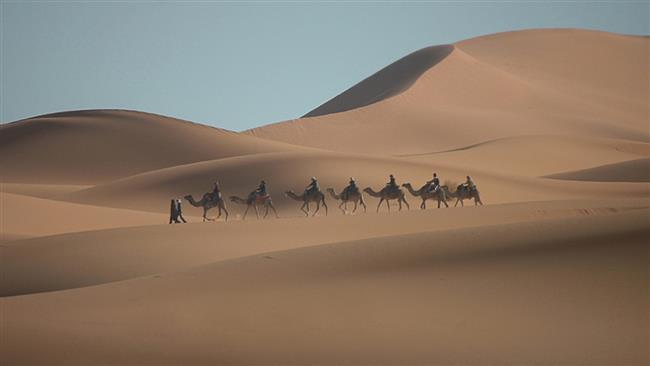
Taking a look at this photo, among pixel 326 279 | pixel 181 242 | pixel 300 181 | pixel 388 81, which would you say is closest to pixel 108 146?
pixel 300 181

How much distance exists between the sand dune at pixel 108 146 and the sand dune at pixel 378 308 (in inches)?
1917

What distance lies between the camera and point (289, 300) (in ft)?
42.0

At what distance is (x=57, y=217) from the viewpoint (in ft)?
108

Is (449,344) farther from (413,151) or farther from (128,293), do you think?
(413,151)

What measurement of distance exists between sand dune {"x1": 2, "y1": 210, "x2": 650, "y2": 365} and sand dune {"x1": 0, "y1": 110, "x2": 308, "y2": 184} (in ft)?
160

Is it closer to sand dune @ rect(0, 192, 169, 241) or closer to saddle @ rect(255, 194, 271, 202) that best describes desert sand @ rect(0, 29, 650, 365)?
sand dune @ rect(0, 192, 169, 241)

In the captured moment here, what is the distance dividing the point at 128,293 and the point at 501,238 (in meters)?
5.96

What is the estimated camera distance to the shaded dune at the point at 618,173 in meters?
54.1

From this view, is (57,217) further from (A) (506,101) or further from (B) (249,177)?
(A) (506,101)

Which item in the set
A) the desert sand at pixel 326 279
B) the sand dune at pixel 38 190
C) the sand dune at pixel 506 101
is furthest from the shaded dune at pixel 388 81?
the desert sand at pixel 326 279

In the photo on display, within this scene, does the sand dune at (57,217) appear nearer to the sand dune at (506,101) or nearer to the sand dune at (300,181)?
the sand dune at (300,181)

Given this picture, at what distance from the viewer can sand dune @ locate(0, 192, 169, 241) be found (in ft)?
101

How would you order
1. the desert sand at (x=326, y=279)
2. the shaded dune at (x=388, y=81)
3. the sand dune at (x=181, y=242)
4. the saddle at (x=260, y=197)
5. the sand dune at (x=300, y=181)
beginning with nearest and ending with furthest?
the desert sand at (x=326, y=279) < the sand dune at (x=181, y=242) < the saddle at (x=260, y=197) < the sand dune at (x=300, y=181) < the shaded dune at (x=388, y=81)

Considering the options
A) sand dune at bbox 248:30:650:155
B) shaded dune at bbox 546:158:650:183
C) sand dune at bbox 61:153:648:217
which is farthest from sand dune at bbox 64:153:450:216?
sand dune at bbox 248:30:650:155
